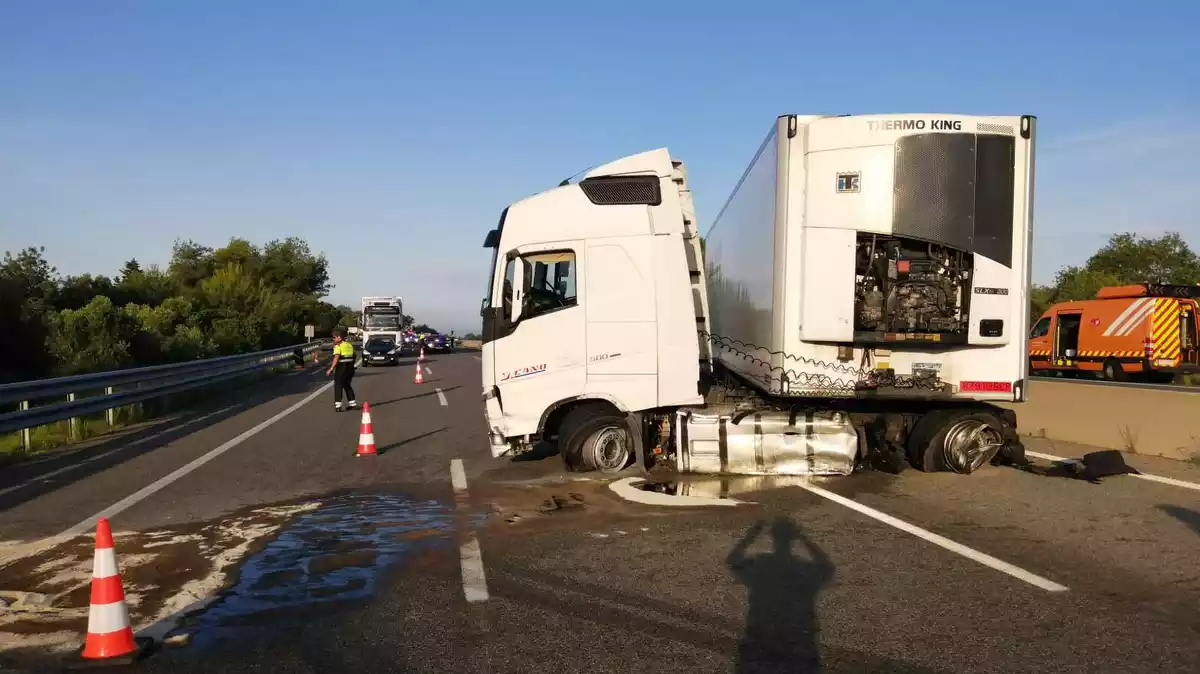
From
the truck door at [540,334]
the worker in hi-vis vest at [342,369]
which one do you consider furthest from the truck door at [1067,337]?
the truck door at [540,334]

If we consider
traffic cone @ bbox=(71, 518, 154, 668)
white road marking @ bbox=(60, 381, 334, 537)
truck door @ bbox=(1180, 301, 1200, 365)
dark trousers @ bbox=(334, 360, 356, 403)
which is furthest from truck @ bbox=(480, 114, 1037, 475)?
truck door @ bbox=(1180, 301, 1200, 365)

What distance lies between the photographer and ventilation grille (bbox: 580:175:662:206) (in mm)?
10062

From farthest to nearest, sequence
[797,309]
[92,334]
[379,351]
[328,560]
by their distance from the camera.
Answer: [379,351] < [92,334] < [797,309] < [328,560]

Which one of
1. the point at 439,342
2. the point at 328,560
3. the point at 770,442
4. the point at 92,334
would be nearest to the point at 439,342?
the point at 439,342

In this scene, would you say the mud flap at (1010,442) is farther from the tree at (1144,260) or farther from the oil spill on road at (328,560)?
the tree at (1144,260)

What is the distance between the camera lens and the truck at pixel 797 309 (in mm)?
8992

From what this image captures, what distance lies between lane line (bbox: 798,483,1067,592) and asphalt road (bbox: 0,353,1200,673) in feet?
0.11

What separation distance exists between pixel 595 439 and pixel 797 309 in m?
2.63

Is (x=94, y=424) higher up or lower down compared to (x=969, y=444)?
lower down

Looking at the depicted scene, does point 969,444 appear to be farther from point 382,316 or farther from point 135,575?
point 382,316

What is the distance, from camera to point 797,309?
926 centimetres

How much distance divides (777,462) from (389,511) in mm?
4038

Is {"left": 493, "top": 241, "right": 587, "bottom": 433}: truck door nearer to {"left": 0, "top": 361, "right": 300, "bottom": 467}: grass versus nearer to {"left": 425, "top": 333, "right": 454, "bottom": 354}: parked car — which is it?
{"left": 0, "top": 361, "right": 300, "bottom": 467}: grass

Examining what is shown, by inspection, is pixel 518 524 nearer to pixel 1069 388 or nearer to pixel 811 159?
pixel 811 159
